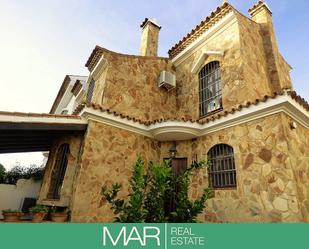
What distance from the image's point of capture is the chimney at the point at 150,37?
11.7 meters

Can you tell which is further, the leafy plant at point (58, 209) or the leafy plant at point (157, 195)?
the leafy plant at point (58, 209)

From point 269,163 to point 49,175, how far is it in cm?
755

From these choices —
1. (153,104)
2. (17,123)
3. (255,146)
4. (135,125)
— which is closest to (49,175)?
(17,123)

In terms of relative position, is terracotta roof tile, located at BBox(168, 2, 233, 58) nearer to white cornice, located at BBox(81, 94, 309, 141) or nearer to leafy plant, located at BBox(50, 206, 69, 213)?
white cornice, located at BBox(81, 94, 309, 141)

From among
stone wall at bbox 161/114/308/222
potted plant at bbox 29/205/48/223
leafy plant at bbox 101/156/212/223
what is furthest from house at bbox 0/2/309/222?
leafy plant at bbox 101/156/212/223

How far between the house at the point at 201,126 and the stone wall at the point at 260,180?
0.08 feet

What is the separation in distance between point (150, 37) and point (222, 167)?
8.43 meters

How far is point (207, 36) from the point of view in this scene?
9805 mm

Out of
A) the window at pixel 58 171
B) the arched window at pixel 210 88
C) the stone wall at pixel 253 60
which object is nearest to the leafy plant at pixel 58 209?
the window at pixel 58 171

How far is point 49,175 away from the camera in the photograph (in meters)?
8.05

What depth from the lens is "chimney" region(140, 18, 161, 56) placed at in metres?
11.7

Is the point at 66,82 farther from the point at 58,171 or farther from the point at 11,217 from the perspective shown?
the point at 11,217

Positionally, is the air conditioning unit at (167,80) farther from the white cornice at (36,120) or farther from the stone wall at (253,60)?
the white cornice at (36,120)

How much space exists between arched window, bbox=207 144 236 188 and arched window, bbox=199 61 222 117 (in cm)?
202
